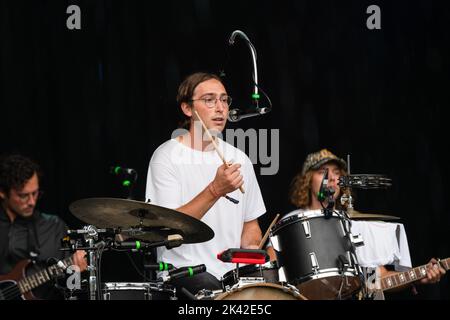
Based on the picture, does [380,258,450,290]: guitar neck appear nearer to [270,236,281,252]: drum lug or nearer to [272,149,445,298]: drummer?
[272,149,445,298]: drummer

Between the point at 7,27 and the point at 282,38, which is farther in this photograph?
the point at 282,38

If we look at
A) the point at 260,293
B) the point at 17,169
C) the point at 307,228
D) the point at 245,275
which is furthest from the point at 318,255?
the point at 17,169

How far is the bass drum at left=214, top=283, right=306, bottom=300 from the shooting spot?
11.0ft

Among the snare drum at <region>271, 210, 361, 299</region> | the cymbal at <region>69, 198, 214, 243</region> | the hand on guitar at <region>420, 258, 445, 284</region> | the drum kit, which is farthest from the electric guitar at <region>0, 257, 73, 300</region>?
the hand on guitar at <region>420, 258, 445, 284</region>

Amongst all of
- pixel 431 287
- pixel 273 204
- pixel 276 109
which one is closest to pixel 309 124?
pixel 276 109

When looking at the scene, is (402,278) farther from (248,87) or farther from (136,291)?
(136,291)

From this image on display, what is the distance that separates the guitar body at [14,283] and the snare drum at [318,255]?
5.67ft

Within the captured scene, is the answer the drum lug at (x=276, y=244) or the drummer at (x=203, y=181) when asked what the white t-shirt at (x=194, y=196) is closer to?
the drummer at (x=203, y=181)

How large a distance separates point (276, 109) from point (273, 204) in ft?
2.20

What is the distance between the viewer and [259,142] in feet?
17.9

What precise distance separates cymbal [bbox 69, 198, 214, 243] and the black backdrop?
4.10ft

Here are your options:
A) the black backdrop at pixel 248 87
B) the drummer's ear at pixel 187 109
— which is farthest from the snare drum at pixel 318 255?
the black backdrop at pixel 248 87

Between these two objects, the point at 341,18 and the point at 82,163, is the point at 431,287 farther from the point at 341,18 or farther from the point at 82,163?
the point at 82,163

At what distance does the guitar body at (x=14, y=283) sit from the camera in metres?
4.92
